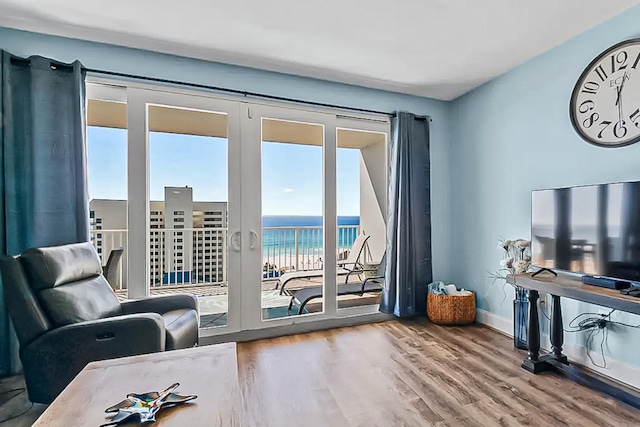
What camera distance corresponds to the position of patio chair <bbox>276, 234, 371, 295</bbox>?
3.90 m

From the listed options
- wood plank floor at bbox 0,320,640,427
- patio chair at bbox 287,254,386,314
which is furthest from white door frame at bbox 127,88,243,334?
patio chair at bbox 287,254,386,314

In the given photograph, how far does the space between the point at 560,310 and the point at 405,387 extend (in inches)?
54.2

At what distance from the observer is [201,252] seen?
468cm

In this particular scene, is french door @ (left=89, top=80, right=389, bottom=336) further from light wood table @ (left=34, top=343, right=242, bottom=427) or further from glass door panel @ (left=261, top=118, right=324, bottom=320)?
light wood table @ (left=34, top=343, right=242, bottom=427)

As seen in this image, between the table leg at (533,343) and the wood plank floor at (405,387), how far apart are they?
6 cm

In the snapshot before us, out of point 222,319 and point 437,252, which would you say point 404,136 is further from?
point 222,319

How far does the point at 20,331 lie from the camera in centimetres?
178

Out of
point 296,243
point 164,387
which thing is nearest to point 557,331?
point 164,387

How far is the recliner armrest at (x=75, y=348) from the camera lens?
69.8 inches

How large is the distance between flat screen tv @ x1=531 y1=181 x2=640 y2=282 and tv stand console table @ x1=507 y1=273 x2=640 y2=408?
0.48 feet

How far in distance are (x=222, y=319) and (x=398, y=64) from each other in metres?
3.07

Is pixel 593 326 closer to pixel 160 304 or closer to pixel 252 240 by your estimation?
pixel 252 240

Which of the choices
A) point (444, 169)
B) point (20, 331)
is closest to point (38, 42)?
point (20, 331)

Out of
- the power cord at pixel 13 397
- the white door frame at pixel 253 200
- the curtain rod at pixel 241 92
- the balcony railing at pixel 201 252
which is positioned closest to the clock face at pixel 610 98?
the curtain rod at pixel 241 92
